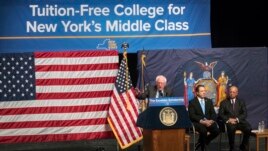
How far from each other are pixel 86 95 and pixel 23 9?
2.08 m

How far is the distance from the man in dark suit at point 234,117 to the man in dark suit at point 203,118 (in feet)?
0.73

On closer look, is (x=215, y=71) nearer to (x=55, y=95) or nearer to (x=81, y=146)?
(x=81, y=146)

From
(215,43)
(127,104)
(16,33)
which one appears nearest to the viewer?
(127,104)

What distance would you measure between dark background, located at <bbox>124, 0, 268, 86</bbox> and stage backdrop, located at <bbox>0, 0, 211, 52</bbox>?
1.21 meters

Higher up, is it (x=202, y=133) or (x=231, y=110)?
(x=231, y=110)

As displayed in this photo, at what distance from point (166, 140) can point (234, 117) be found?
2.48 m

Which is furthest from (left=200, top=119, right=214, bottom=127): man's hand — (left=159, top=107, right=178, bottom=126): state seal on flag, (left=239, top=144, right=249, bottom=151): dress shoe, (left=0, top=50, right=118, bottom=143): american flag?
(left=159, top=107, right=178, bottom=126): state seal on flag

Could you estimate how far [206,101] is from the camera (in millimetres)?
8578

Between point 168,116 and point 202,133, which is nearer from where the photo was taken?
point 168,116

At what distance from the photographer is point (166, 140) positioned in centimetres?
651

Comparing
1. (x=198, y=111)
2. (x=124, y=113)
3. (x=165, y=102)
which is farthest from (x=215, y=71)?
(x=165, y=102)

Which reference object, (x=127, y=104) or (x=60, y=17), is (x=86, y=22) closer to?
(x=60, y=17)

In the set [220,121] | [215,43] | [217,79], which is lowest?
[220,121]

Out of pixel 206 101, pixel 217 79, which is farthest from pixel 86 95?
pixel 217 79
